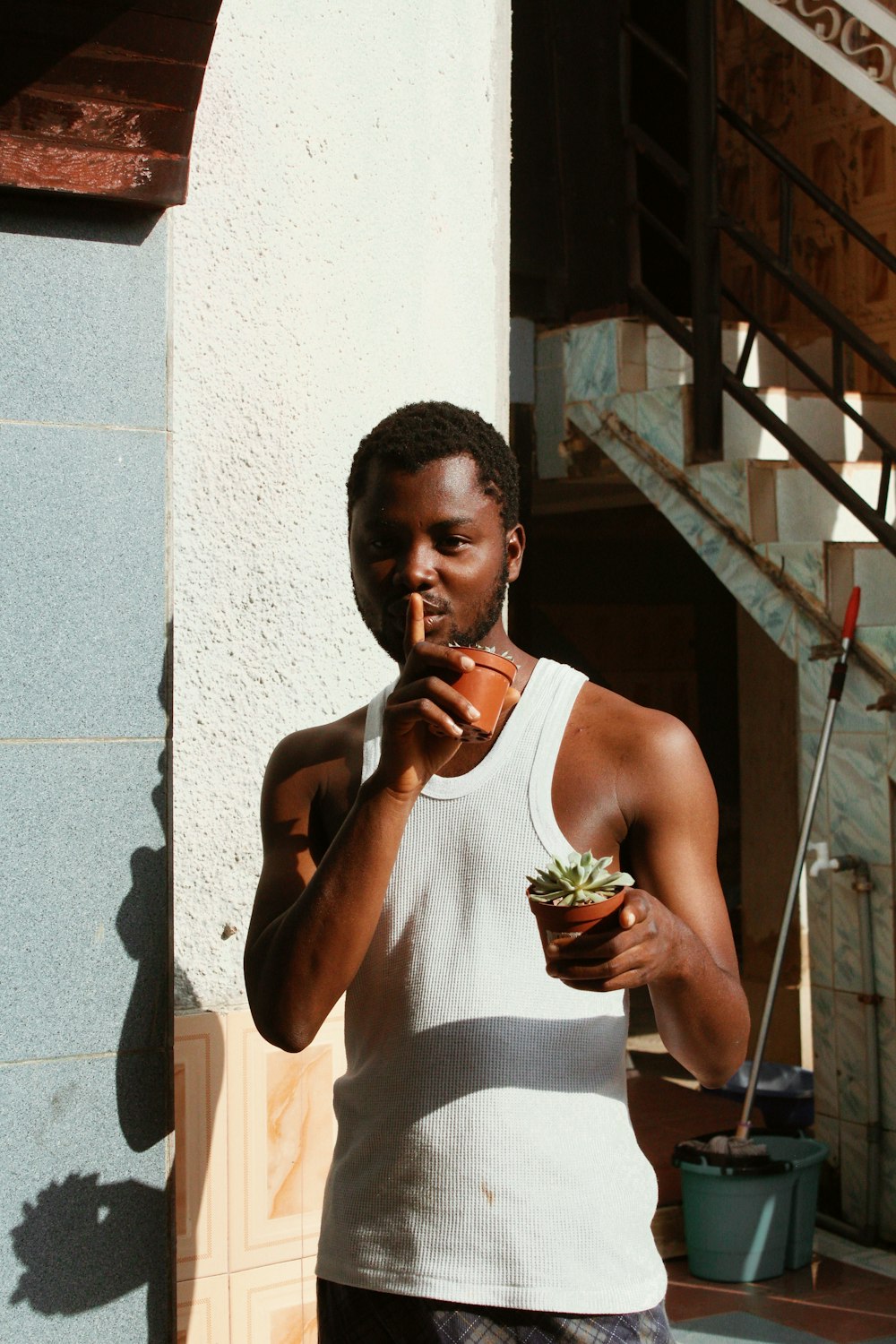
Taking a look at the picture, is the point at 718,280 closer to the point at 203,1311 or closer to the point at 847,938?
the point at 847,938

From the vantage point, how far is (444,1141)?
1553mm

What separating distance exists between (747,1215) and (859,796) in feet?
4.64

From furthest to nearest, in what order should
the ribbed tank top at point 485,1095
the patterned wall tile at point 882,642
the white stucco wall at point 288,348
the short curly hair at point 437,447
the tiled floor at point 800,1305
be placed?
the patterned wall tile at point 882,642, the tiled floor at point 800,1305, the white stucco wall at point 288,348, the short curly hair at point 437,447, the ribbed tank top at point 485,1095

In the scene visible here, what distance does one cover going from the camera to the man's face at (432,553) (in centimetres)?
169

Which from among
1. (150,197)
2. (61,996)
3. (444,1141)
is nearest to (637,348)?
(150,197)

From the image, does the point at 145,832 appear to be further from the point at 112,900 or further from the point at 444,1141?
the point at 444,1141

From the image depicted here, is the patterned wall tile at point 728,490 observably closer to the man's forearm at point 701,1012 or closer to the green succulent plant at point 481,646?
the green succulent plant at point 481,646

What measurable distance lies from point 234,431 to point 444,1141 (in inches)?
58.4

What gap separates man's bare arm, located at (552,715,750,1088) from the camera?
1592 mm

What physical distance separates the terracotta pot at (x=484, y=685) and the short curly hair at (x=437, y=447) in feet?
1.09

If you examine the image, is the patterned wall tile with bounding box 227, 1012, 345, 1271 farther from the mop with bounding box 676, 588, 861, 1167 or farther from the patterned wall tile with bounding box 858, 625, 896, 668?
the patterned wall tile with bounding box 858, 625, 896, 668

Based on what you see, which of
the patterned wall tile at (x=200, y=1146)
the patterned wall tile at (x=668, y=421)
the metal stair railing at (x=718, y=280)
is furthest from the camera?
the patterned wall tile at (x=668, y=421)

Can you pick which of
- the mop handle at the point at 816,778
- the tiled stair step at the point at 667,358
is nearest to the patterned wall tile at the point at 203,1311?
the mop handle at the point at 816,778

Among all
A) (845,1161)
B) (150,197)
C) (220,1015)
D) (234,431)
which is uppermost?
(150,197)
